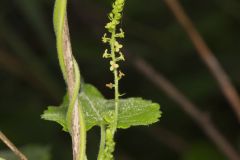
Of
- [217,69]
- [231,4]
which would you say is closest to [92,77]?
[231,4]

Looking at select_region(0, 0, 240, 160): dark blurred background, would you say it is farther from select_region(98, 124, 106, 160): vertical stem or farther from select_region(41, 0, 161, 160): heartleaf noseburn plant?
select_region(98, 124, 106, 160): vertical stem

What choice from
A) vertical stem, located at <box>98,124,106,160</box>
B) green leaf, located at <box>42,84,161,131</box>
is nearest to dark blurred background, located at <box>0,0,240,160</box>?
green leaf, located at <box>42,84,161,131</box>

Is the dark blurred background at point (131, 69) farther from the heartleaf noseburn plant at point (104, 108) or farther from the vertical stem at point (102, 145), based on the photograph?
the vertical stem at point (102, 145)

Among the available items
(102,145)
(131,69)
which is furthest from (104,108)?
(131,69)

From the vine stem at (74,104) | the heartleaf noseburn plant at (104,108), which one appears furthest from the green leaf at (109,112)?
the vine stem at (74,104)

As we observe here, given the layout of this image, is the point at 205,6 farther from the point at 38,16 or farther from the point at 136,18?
the point at 38,16
